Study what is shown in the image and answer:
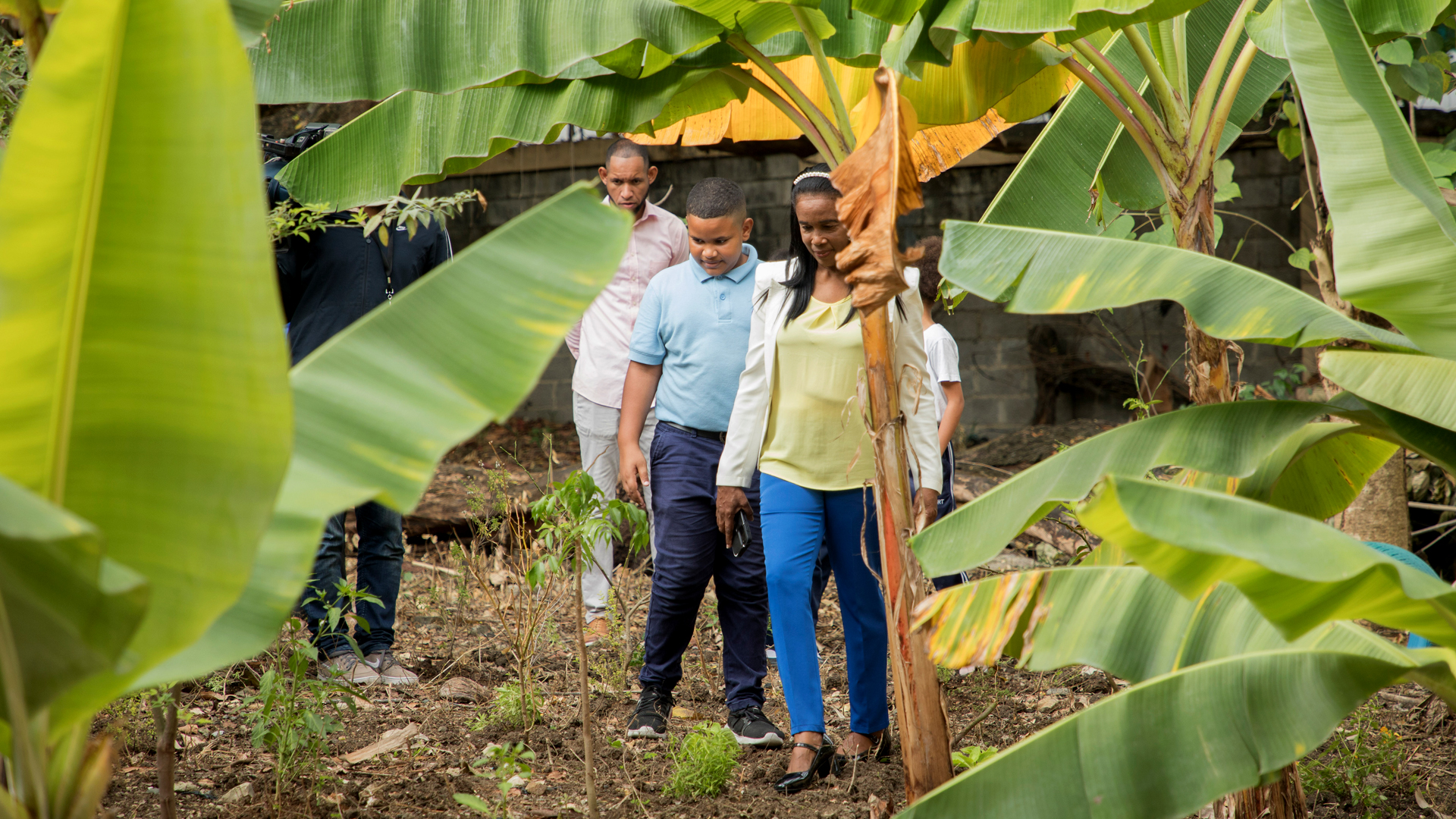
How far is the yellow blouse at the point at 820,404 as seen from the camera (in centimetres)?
343

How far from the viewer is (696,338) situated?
4.02 meters

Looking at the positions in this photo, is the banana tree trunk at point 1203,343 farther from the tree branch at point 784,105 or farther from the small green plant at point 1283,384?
the small green plant at point 1283,384

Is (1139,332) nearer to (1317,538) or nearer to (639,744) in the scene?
(639,744)

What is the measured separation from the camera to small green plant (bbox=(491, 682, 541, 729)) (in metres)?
3.82

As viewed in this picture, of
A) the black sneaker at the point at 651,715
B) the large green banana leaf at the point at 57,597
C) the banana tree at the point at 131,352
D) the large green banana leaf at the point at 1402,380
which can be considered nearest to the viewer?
the large green banana leaf at the point at 57,597

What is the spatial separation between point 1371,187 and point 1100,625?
1056mm

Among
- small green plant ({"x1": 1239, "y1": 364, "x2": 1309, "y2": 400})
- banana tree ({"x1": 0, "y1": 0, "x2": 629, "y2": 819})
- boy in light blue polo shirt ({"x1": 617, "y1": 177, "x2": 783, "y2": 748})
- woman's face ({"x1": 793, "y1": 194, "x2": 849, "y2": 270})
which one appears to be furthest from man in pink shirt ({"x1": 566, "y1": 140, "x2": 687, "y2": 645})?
small green plant ({"x1": 1239, "y1": 364, "x2": 1309, "y2": 400})

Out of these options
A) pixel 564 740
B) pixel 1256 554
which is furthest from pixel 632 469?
pixel 1256 554

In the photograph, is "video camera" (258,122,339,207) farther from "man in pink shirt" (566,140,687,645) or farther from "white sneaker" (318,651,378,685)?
"white sneaker" (318,651,378,685)

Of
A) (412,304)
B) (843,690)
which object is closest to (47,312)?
(412,304)

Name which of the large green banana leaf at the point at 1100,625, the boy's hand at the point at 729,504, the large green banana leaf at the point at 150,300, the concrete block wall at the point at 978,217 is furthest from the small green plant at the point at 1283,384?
the large green banana leaf at the point at 150,300

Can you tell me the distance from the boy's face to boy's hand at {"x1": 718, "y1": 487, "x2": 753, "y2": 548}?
918 millimetres

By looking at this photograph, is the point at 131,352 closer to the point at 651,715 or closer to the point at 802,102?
the point at 802,102

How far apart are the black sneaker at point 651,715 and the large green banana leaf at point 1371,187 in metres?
2.59
